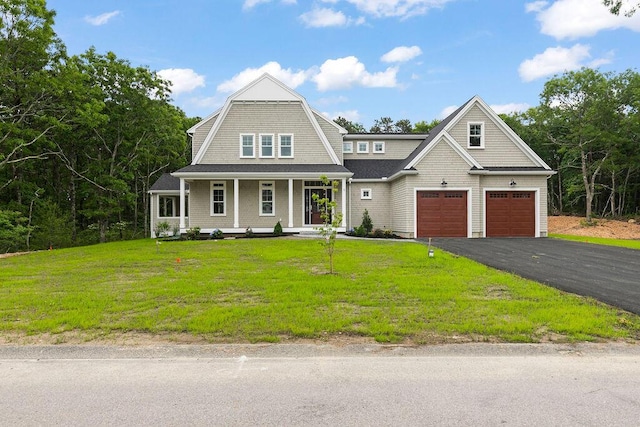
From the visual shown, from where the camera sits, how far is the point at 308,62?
25.8m

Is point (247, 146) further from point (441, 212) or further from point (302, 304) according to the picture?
point (302, 304)

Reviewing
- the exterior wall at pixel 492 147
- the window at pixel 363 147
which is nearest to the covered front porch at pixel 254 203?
the window at pixel 363 147

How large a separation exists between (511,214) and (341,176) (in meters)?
9.12

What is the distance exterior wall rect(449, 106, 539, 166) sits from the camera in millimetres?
20812

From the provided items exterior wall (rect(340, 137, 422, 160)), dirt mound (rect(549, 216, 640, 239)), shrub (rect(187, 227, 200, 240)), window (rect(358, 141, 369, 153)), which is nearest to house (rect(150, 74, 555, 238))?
shrub (rect(187, 227, 200, 240))

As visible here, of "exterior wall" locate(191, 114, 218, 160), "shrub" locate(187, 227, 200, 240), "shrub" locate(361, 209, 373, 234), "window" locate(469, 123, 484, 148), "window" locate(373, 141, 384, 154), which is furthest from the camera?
"window" locate(373, 141, 384, 154)

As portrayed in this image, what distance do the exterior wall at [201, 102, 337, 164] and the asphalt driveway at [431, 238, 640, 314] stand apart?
974cm

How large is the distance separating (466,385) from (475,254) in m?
9.77

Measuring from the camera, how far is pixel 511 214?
65.9 feet

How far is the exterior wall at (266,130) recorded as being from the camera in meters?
21.2

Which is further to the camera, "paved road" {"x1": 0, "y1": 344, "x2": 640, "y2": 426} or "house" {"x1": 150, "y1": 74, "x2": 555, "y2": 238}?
"house" {"x1": 150, "y1": 74, "x2": 555, "y2": 238}

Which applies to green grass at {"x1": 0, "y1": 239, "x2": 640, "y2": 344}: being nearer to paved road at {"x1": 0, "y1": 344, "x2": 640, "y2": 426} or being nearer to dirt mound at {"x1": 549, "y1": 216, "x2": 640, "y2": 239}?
paved road at {"x1": 0, "y1": 344, "x2": 640, "y2": 426}

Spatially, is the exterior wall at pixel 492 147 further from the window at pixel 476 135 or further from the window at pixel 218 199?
the window at pixel 218 199

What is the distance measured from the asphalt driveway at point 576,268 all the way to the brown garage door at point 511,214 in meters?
5.58
